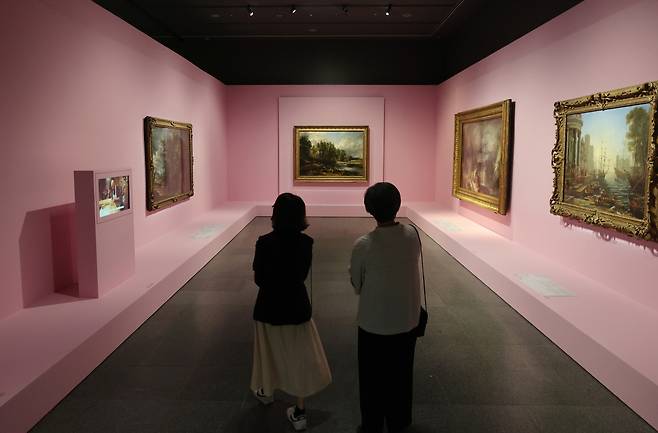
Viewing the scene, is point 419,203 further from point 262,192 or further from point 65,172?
point 65,172

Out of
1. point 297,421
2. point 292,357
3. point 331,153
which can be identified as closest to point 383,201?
point 292,357

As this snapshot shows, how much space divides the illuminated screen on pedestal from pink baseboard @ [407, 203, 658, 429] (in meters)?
6.06

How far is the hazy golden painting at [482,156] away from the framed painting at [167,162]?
7.59 m

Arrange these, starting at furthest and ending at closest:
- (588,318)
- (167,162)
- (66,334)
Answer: (167,162), (588,318), (66,334)

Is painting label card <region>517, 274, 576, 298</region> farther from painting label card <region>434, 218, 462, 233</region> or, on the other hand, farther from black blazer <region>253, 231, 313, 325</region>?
painting label card <region>434, 218, 462, 233</region>

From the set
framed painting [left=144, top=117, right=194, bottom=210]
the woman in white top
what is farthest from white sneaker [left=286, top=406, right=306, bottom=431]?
framed painting [left=144, top=117, right=194, bottom=210]

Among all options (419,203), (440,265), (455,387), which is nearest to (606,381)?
(455,387)

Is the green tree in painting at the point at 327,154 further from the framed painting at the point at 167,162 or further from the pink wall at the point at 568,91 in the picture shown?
the pink wall at the point at 568,91

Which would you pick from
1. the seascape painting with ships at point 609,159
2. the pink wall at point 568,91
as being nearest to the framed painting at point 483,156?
the pink wall at point 568,91

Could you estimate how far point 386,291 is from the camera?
4.05 meters

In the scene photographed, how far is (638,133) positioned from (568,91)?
2205 mm

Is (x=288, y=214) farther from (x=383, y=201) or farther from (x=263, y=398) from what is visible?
(x=263, y=398)

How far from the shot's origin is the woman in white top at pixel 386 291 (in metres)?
4.04

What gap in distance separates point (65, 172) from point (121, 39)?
11.1 ft
